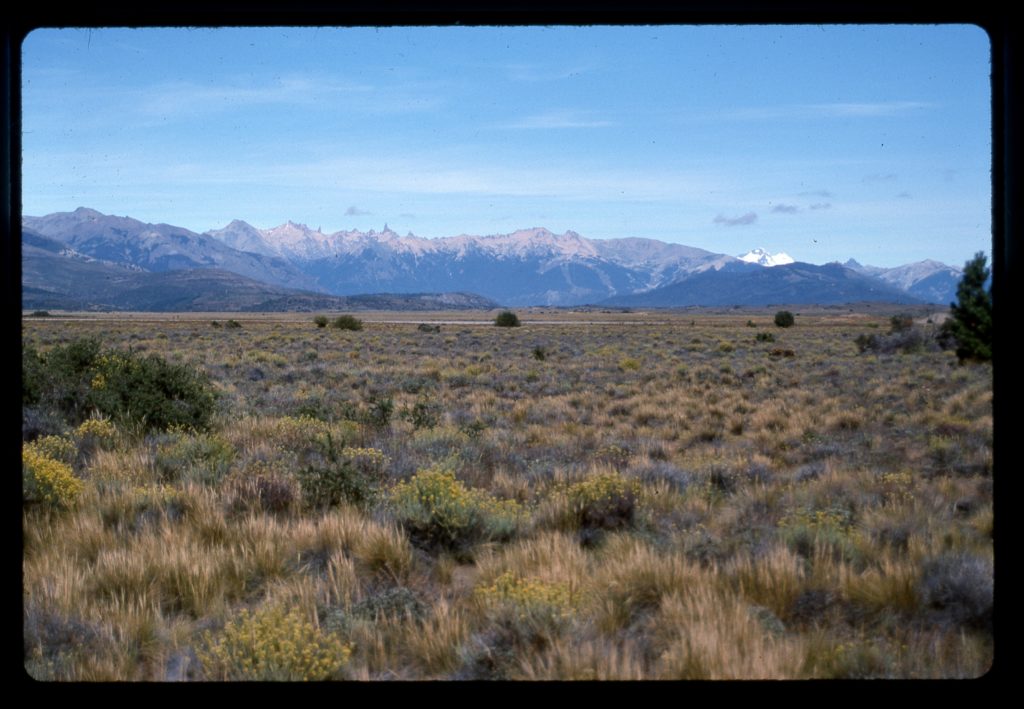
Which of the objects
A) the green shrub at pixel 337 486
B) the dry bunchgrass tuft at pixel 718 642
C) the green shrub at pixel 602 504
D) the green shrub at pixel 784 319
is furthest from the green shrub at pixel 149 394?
the green shrub at pixel 784 319

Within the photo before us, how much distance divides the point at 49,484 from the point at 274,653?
3647 millimetres

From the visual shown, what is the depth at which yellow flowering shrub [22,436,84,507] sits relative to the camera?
5512 mm

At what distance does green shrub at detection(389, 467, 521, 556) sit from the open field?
0.06 feet

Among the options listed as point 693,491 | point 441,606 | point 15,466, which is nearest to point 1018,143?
point 441,606

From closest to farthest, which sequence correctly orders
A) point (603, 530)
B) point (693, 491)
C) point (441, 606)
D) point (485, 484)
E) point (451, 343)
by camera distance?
point (441, 606)
point (603, 530)
point (693, 491)
point (485, 484)
point (451, 343)

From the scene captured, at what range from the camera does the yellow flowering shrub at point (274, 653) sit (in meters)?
3.16

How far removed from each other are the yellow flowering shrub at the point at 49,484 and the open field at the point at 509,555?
122mm

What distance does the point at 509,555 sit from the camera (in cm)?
457

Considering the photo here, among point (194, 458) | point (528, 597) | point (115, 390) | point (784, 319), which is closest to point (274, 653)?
point (528, 597)

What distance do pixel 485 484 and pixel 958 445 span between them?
19.7 feet

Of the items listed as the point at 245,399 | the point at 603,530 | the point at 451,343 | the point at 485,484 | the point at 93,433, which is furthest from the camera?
the point at 451,343

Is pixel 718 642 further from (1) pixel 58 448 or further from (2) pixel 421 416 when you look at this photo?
(2) pixel 421 416

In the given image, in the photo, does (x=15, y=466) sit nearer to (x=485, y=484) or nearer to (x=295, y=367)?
(x=485, y=484)

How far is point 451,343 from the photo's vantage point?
3503 centimetres
